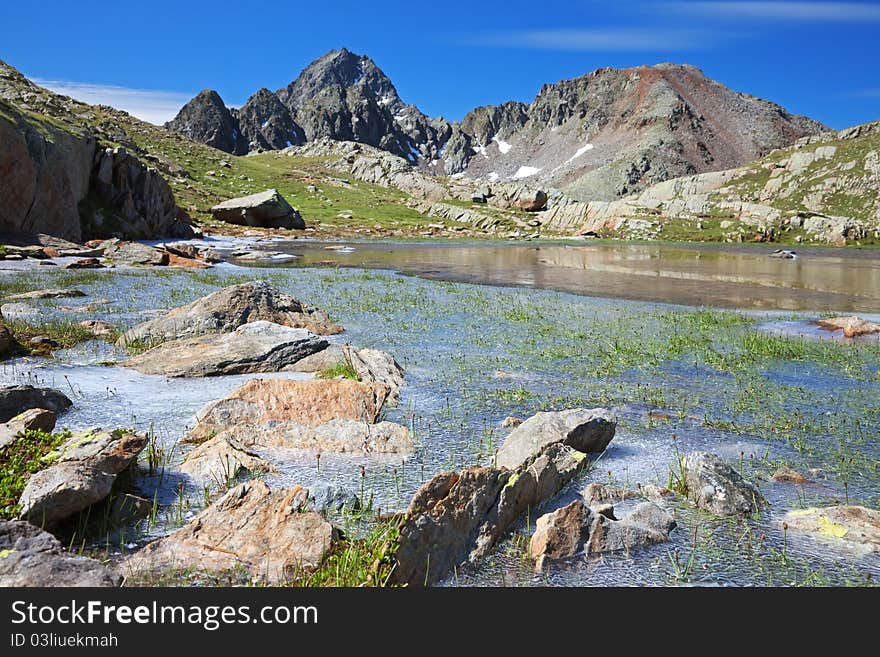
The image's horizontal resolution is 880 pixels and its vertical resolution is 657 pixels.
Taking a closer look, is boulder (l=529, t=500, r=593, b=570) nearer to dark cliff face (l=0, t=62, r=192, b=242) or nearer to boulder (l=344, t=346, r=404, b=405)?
boulder (l=344, t=346, r=404, b=405)

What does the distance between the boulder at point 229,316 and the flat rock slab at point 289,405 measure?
6341 mm

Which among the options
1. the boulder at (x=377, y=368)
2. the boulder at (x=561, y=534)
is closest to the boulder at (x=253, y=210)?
the boulder at (x=377, y=368)

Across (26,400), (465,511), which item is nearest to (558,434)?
(465,511)

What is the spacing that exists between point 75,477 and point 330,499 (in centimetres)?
268

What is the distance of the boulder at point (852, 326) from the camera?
61.1 feet

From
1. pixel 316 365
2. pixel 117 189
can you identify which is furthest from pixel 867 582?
pixel 117 189

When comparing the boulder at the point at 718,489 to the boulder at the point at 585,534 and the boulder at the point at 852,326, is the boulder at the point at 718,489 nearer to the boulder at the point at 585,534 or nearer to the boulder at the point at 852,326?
the boulder at the point at 585,534

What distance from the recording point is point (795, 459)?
8508 millimetres

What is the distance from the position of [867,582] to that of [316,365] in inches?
398

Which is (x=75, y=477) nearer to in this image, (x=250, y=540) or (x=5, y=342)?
(x=250, y=540)

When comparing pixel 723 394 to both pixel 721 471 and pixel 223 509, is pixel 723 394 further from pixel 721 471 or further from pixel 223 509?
pixel 223 509

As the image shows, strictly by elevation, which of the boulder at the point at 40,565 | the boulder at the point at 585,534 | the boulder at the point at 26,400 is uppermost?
the boulder at the point at 26,400

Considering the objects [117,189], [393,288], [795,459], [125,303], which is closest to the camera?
[795,459]

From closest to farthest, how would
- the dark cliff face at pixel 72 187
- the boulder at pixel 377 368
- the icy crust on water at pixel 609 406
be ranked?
the icy crust on water at pixel 609 406, the boulder at pixel 377 368, the dark cliff face at pixel 72 187
